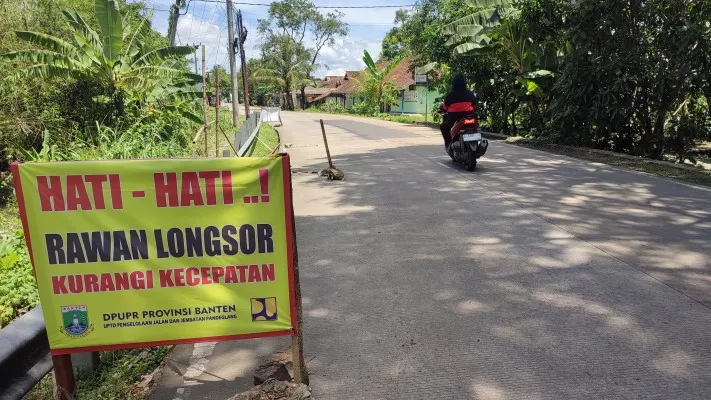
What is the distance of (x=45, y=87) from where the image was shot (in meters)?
11.6

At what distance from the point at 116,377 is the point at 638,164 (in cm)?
1035

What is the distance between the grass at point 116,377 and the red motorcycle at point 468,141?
7043 mm

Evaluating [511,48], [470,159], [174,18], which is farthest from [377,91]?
[470,159]

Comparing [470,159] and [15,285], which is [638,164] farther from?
[15,285]

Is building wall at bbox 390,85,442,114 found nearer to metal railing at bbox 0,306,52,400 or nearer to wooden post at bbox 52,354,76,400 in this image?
metal railing at bbox 0,306,52,400

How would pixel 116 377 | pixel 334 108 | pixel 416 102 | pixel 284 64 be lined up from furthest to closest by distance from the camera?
pixel 284 64 → pixel 334 108 → pixel 416 102 → pixel 116 377

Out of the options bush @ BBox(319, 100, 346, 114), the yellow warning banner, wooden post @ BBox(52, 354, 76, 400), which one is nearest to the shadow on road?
the yellow warning banner

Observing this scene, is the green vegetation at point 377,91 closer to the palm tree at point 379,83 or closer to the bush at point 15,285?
the palm tree at point 379,83

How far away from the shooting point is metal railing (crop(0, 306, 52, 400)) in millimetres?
2529

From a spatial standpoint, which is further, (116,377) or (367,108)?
(367,108)

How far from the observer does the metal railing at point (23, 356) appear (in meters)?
2.53

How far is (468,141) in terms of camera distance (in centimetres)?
913

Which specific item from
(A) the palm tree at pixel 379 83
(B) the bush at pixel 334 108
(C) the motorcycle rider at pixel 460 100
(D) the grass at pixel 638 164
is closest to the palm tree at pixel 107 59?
(C) the motorcycle rider at pixel 460 100

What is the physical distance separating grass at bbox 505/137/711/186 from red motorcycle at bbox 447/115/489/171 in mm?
3077
